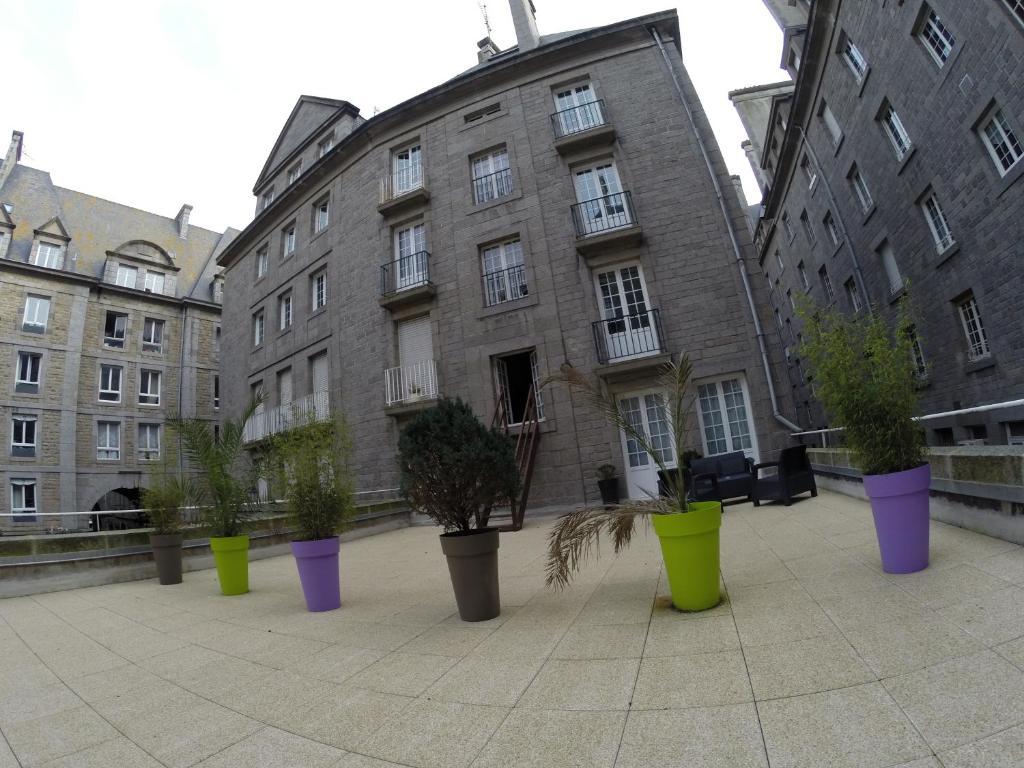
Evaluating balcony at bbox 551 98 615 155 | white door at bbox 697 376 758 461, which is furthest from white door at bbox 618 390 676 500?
balcony at bbox 551 98 615 155

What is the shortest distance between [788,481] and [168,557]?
8.92 m

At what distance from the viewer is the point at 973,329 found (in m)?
10.5

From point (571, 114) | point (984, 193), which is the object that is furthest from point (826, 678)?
point (571, 114)

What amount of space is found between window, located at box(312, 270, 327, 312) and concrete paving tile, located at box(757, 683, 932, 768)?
16.0 meters

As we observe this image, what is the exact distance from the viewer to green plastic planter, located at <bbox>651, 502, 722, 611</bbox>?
10.3 ft

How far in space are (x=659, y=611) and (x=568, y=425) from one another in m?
7.45

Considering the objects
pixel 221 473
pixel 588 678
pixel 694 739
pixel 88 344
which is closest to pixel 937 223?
pixel 588 678

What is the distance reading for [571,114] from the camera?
12.4 m

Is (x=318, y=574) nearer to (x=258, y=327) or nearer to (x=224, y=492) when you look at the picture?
(x=224, y=492)

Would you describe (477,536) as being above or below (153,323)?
below

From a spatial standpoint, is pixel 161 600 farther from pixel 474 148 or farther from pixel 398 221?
pixel 474 148

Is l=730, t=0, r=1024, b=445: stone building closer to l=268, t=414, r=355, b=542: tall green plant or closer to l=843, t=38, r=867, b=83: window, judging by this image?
l=843, t=38, r=867, b=83: window

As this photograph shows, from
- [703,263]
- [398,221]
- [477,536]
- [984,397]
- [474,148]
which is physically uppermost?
[474,148]

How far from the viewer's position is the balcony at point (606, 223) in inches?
426
